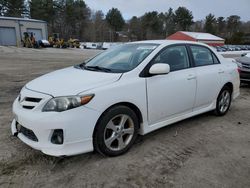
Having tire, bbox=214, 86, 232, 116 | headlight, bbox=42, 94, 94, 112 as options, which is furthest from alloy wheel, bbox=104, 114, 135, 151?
tire, bbox=214, 86, 232, 116

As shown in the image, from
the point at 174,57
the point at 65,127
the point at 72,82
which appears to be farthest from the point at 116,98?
the point at 174,57

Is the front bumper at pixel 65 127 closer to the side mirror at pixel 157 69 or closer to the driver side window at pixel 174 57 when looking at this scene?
the side mirror at pixel 157 69

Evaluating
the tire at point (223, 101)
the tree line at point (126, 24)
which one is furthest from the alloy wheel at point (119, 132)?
the tree line at point (126, 24)

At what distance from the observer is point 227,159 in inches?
132

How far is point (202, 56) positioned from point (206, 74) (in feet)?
1.33

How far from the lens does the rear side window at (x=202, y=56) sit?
448cm

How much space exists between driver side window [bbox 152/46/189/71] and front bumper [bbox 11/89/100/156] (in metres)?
1.45

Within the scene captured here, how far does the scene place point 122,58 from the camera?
159 inches

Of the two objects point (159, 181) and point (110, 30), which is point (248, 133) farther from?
point (110, 30)

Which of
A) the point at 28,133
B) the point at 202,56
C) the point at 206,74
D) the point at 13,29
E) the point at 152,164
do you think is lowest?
the point at 152,164

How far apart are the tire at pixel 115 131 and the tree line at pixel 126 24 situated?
72.1 metres

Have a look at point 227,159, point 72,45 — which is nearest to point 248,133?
point 227,159

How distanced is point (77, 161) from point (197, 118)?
2792mm

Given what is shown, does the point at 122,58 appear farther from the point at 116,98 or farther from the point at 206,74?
the point at 206,74
